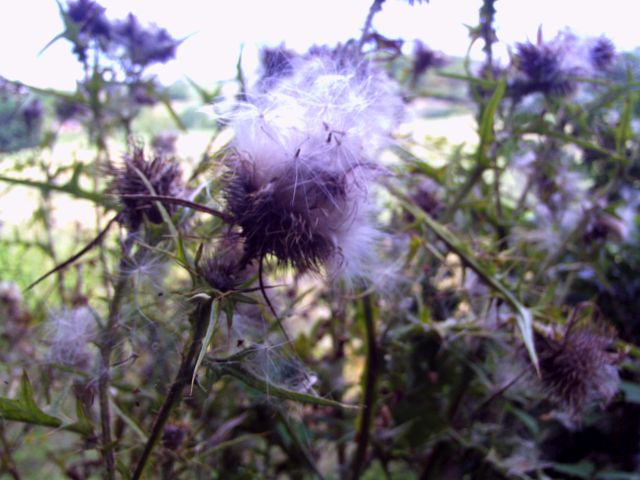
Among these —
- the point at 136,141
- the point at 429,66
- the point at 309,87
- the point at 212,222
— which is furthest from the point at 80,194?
the point at 429,66

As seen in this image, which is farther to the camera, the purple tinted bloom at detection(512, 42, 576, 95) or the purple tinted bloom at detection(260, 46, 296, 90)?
the purple tinted bloom at detection(512, 42, 576, 95)

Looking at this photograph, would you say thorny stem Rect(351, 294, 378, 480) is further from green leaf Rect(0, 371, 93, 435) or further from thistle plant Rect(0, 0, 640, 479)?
green leaf Rect(0, 371, 93, 435)

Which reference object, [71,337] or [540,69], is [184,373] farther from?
[540,69]

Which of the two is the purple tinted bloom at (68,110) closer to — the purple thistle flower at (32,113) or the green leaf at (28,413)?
the purple thistle flower at (32,113)

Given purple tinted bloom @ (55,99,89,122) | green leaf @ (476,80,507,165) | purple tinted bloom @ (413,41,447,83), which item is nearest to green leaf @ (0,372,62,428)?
green leaf @ (476,80,507,165)

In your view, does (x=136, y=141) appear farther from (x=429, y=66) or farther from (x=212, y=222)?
(x=429, y=66)

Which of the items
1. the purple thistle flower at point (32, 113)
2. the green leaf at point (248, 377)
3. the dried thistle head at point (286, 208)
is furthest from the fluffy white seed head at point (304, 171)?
the purple thistle flower at point (32, 113)

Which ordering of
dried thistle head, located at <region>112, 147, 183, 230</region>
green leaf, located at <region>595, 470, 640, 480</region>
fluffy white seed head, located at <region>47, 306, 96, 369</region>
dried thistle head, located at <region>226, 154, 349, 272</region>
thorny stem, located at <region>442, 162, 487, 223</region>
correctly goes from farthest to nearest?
green leaf, located at <region>595, 470, 640, 480</region>, thorny stem, located at <region>442, 162, 487, 223</region>, fluffy white seed head, located at <region>47, 306, 96, 369</region>, dried thistle head, located at <region>112, 147, 183, 230</region>, dried thistle head, located at <region>226, 154, 349, 272</region>

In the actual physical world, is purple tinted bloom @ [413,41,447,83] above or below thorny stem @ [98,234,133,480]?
above
